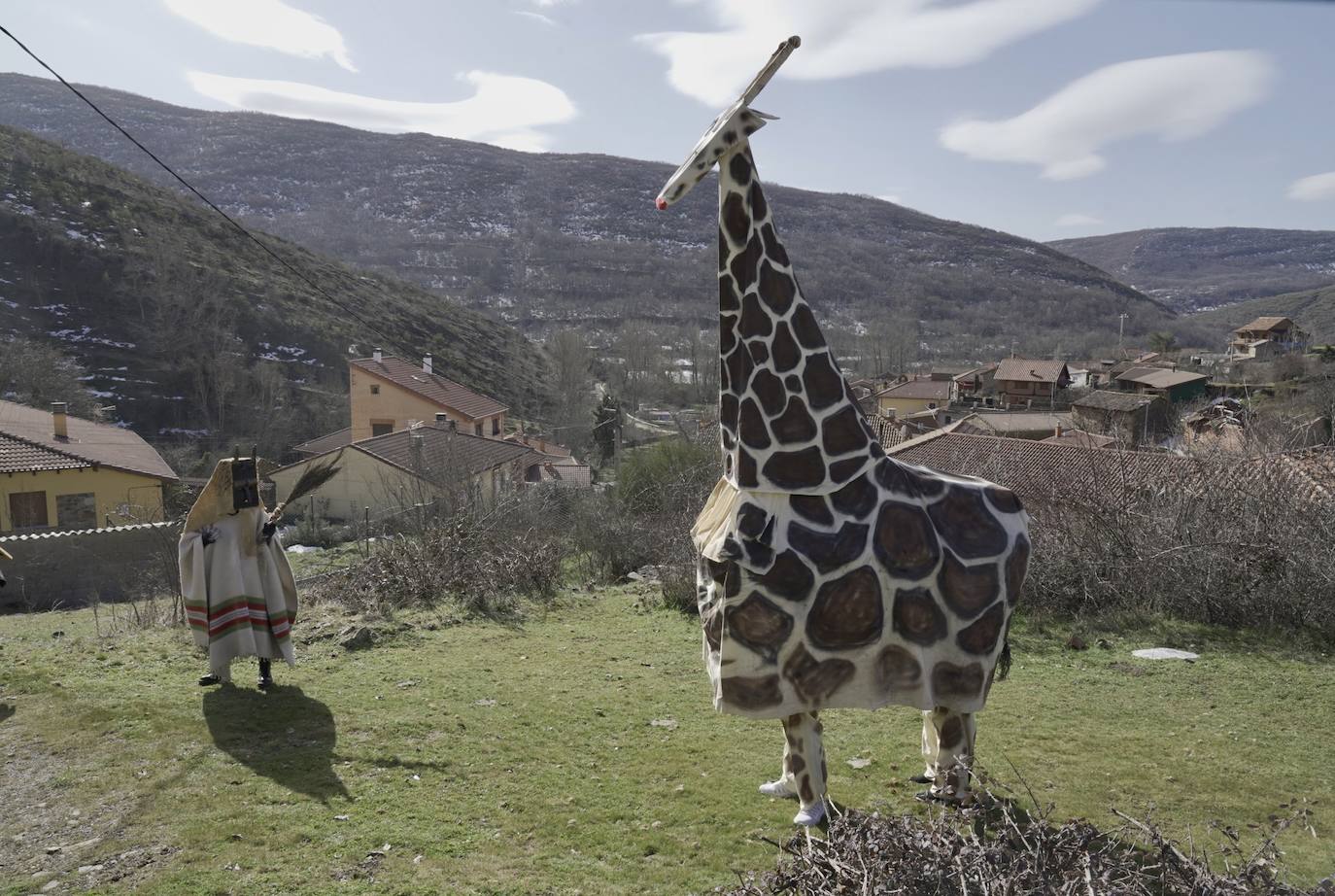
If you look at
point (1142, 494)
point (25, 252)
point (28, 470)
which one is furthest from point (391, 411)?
point (1142, 494)

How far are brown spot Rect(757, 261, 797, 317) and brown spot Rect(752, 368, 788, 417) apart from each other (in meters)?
0.31

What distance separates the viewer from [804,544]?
4.09 meters

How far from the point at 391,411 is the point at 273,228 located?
7207cm

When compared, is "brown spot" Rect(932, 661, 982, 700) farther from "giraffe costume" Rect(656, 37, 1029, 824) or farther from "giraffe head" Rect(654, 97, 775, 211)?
"giraffe head" Rect(654, 97, 775, 211)

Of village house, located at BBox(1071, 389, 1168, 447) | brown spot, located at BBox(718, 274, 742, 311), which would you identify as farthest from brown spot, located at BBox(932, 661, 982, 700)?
village house, located at BBox(1071, 389, 1168, 447)

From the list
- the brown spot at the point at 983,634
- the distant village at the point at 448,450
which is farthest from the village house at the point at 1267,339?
the brown spot at the point at 983,634

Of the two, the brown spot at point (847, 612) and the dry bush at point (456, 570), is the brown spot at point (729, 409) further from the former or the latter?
the dry bush at point (456, 570)

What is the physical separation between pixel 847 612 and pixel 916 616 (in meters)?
0.36

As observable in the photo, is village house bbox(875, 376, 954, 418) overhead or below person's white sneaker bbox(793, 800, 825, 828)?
overhead

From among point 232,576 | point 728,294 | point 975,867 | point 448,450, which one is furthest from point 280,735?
point 448,450

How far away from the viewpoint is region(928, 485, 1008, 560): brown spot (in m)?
4.35

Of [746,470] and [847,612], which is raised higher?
[746,470]

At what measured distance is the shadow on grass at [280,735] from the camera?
5.26 metres

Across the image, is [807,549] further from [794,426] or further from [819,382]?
[819,382]
